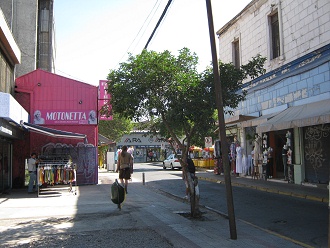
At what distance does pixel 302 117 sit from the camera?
479 inches

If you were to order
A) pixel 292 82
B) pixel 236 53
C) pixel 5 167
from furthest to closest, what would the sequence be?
1. pixel 236 53
2. pixel 292 82
3. pixel 5 167

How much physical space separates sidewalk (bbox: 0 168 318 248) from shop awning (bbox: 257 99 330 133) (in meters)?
4.92

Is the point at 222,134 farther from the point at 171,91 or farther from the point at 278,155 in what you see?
the point at 278,155

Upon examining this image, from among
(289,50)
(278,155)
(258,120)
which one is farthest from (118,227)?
(278,155)

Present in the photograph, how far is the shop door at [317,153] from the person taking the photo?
13.5 metres

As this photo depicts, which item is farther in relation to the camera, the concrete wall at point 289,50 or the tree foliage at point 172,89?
the concrete wall at point 289,50

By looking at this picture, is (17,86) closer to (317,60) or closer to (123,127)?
(317,60)

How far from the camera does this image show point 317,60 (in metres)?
13.5

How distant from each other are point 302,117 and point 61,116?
10.8 metres

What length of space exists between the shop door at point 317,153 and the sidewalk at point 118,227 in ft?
20.6

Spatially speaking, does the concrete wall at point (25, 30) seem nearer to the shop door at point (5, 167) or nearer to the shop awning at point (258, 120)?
the shop door at point (5, 167)

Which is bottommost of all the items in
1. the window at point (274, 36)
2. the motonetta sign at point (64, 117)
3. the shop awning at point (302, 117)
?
the shop awning at point (302, 117)

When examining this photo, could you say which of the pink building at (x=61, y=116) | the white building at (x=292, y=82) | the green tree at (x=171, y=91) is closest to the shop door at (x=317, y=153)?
the white building at (x=292, y=82)

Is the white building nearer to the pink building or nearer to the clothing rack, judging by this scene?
the pink building
